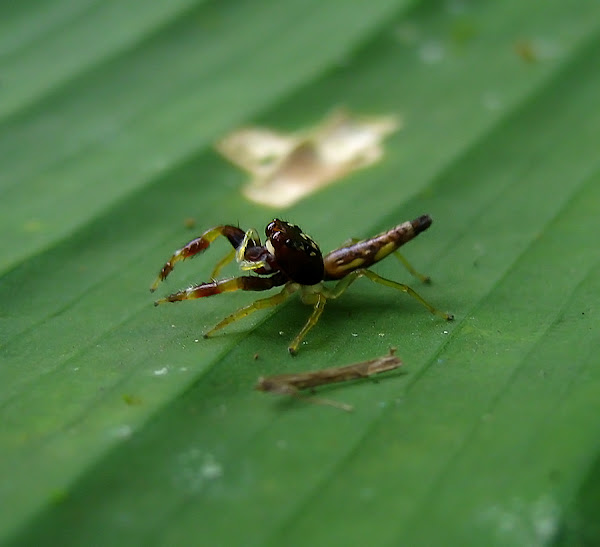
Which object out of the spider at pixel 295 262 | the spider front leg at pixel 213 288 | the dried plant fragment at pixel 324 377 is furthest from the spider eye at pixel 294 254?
the dried plant fragment at pixel 324 377

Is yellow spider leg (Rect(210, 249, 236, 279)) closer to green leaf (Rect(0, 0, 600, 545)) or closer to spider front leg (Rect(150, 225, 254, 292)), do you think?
spider front leg (Rect(150, 225, 254, 292))

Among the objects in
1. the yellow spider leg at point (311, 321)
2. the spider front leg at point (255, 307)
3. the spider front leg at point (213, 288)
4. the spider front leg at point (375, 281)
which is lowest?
the spider front leg at point (375, 281)

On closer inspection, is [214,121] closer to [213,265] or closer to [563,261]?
[213,265]

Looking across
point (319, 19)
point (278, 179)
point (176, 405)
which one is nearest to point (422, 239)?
point (278, 179)

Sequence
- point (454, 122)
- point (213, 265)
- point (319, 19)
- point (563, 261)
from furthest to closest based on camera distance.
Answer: point (319, 19), point (454, 122), point (213, 265), point (563, 261)

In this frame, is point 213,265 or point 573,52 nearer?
point 213,265

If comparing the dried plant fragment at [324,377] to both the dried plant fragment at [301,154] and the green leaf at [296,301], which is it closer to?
the green leaf at [296,301]

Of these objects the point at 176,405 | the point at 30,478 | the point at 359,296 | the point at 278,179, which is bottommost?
the point at 359,296
